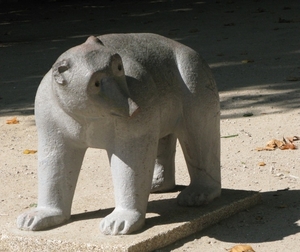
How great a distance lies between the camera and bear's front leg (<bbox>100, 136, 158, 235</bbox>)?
13.3 ft

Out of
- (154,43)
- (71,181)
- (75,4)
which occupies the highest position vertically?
(154,43)

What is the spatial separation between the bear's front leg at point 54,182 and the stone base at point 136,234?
6 cm

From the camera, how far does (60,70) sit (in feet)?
12.6

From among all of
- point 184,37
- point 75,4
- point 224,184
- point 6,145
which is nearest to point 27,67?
point 184,37

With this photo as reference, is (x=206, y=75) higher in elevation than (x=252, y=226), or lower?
higher

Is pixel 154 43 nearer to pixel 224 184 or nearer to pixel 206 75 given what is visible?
pixel 206 75

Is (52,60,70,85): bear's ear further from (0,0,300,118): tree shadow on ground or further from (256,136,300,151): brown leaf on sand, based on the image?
(0,0,300,118): tree shadow on ground

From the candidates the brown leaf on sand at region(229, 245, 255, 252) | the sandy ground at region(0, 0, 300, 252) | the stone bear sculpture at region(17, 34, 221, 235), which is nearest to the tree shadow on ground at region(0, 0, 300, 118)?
the sandy ground at region(0, 0, 300, 252)

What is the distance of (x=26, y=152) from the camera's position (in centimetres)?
659

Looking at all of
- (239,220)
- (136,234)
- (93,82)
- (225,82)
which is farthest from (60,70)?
(225,82)

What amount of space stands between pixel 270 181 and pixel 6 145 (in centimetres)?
253

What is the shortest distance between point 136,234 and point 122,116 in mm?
670

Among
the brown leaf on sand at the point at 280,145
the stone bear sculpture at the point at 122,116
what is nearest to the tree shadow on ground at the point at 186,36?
the brown leaf on sand at the point at 280,145

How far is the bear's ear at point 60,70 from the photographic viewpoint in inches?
150
